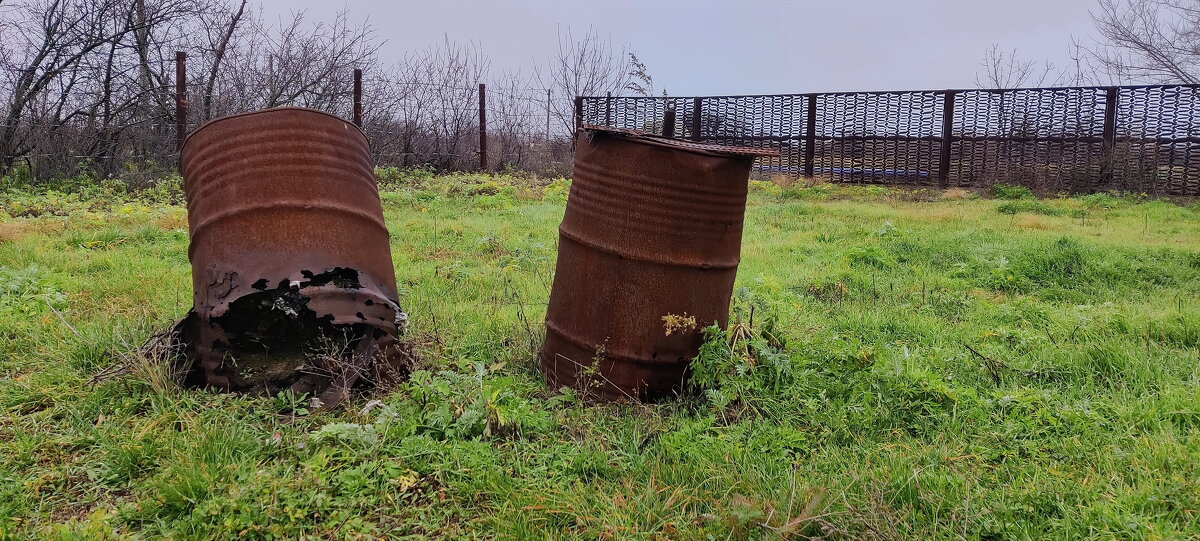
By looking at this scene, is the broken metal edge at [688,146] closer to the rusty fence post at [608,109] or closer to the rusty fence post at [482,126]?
the rusty fence post at [482,126]

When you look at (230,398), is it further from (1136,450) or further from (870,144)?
(870,144)

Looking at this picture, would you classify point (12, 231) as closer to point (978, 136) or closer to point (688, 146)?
point (688, 146)

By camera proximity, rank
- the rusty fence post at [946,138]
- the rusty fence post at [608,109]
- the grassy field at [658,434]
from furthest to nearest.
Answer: the rusty fence post at [608,109] → the rusty fence post at [946,138] → the grassy field at [658,434]

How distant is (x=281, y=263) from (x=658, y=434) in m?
1.65

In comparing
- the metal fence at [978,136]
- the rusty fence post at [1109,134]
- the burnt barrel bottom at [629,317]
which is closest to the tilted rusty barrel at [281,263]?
the burnt barrel bottom at [629,317]

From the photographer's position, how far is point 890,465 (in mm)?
2486

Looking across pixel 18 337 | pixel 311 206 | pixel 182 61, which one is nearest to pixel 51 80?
pixel 182 61

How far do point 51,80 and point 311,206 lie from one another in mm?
9987

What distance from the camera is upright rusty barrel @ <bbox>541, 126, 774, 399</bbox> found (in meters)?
3.00

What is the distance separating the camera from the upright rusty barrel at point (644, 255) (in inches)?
118

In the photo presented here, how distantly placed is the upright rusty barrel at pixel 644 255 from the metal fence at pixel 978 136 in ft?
24.9

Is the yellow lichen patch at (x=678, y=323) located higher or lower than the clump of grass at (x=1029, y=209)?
lower

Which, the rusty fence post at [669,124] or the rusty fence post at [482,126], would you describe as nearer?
the rusty fence post at [669,124]

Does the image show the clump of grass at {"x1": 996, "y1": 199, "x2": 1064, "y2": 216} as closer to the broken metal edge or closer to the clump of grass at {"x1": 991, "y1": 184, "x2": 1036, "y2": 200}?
the clump of grass at {"x1": 991, "y1": 184, "x2": 1036, "y2": 200}
